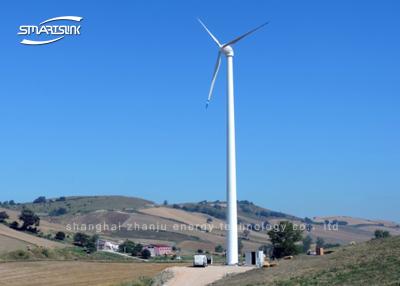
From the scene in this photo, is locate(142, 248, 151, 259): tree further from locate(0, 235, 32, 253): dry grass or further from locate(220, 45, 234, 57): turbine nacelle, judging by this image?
locate(220, 45, 234, 57): turbine nacelle

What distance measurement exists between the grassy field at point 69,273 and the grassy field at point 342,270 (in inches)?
866

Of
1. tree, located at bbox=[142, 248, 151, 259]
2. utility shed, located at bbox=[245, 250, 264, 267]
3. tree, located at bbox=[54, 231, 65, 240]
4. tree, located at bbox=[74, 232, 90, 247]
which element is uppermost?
tree, located at bbox=[54, 231, 65, 240]

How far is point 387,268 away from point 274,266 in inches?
648

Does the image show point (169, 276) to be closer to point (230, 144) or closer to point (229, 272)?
point (229, 272)

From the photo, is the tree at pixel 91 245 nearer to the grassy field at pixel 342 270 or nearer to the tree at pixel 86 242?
the tree at pixel 86 242

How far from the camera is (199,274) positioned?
6500cm

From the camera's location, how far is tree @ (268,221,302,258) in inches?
3661

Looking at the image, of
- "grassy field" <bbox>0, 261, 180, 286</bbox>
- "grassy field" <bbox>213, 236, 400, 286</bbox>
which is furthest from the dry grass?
"grassy field" <bbox>213, 236, 400, 286</bbox>


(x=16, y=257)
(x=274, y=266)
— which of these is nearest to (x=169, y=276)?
(x=274, y=266)

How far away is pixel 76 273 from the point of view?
9419 centimetres

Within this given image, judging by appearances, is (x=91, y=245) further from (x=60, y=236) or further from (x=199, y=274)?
(x=199, y=274)

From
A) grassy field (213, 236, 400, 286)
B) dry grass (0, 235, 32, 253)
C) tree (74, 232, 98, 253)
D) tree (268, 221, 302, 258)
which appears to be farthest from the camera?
tree (74, 232, 98, 253)

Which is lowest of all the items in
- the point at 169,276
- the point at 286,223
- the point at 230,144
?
the point at 169,276

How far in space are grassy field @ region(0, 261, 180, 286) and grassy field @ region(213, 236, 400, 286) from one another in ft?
72.2
